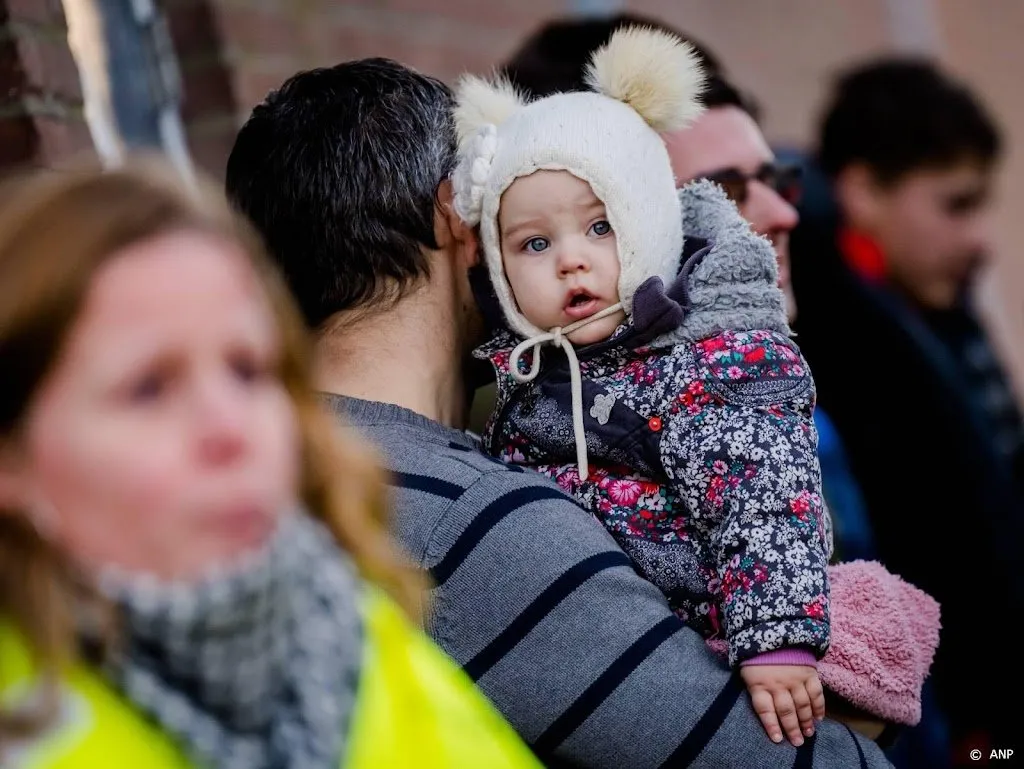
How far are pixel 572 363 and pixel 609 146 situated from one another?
0.30m

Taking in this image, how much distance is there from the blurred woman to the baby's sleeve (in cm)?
70

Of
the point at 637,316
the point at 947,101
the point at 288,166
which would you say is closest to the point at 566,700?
the point at 637,316

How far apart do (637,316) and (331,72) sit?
0.56 meters

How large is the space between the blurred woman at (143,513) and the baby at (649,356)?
74 cm

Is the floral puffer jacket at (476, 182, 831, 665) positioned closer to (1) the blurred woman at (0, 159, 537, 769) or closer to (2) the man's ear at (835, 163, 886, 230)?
(1) the blurred woman at (0, 159, 537, 769)

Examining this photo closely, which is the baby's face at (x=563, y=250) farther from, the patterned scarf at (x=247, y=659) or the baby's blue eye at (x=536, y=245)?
the patterned scarf at (x=247, y=659)

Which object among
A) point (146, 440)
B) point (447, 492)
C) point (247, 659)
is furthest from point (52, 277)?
point (447, 492)

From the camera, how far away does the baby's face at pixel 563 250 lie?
5.49ft

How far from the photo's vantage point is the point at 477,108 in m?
1.76

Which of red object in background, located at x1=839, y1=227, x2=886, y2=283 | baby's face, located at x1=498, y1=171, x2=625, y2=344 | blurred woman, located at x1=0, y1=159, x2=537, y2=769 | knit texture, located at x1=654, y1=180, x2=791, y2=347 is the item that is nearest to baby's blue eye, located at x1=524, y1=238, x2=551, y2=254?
baby's face, located at x1=498, y1=171, x2=625, y2=344

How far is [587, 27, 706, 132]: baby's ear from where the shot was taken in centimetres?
174

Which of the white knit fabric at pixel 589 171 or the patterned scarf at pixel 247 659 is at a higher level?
the white knit fabric at pixel 589 171

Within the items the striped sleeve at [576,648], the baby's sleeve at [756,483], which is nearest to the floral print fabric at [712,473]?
the baby's sleeve at [756,483]

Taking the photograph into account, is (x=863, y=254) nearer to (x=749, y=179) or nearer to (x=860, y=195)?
(x=860, y=195)
